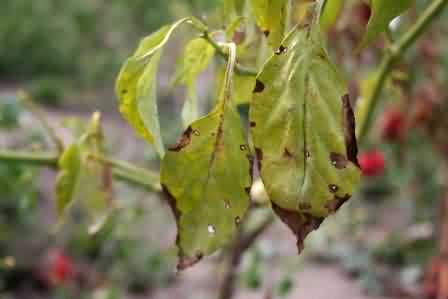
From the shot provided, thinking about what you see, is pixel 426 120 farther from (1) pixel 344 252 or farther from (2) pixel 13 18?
(2) pixel 13 18

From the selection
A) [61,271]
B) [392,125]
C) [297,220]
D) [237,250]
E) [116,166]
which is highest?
[297,220]

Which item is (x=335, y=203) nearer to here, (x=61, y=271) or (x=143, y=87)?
(x=143, y=87)

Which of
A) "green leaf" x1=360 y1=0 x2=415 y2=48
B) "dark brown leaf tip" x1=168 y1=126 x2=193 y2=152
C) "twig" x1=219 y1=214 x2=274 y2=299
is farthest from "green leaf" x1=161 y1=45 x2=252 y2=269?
"twig" x1=219 y1=214 x2=274 y2=299

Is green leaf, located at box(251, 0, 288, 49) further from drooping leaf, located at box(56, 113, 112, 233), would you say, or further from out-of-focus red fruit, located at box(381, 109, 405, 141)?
out-of-focus red fruit, located at box(381, 109, 405, 141)

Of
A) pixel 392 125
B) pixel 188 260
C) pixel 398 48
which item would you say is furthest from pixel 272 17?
pixel 392 125

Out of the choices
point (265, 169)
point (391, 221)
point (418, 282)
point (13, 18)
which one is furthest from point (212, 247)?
point (13, 18)
